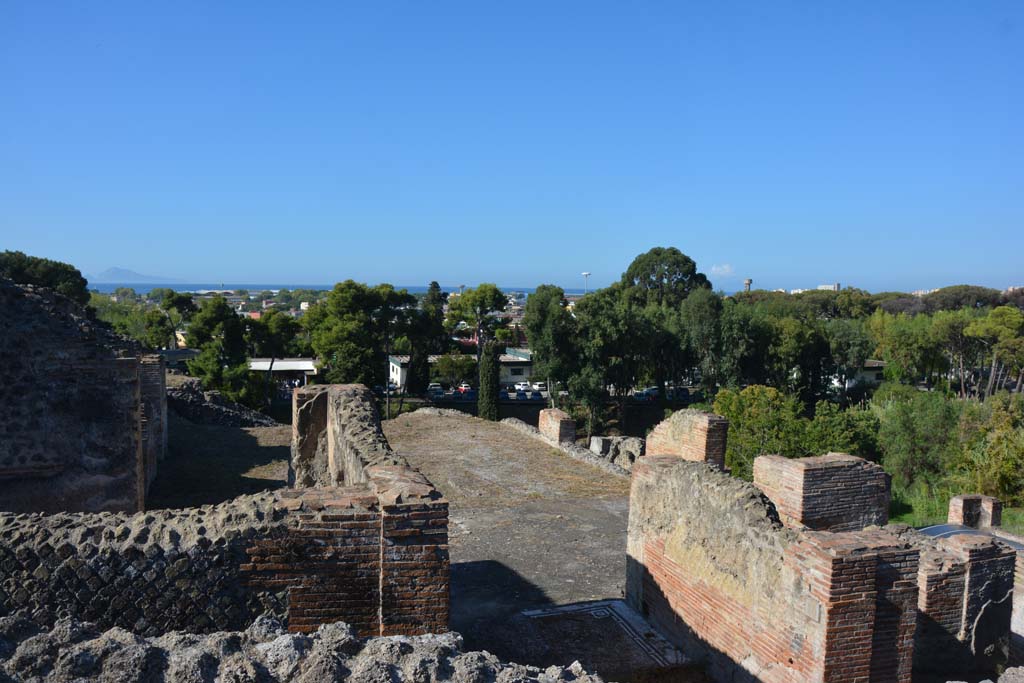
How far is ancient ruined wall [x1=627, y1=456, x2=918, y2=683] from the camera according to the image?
5.16m

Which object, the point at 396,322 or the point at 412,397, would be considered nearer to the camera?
the point at 396,322

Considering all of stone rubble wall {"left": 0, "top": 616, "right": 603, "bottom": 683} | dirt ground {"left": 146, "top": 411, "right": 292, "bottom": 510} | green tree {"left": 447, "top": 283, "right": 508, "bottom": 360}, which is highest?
green tree {"left": 447, "top": 283, "right": 508, "bottom": 360}

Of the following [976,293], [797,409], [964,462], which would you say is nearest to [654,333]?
[797,409]

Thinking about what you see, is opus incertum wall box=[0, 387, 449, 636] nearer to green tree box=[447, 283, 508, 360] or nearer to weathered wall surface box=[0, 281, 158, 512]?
weathered wall surface box=[0, 281, 158, 512]

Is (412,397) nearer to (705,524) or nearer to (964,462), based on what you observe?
(964,462)

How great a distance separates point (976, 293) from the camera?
64.5 m

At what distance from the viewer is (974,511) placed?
610 inches

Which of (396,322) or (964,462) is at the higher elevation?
(396,322)

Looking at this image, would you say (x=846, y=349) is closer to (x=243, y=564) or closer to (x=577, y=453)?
(x=577, y=453)

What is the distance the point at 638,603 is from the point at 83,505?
594 centimetres

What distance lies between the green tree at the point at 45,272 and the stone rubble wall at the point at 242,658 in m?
34.9

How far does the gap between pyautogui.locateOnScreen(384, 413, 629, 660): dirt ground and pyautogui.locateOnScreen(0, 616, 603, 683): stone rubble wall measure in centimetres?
374

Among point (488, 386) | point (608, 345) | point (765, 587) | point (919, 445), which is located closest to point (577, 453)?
point (765, 587)

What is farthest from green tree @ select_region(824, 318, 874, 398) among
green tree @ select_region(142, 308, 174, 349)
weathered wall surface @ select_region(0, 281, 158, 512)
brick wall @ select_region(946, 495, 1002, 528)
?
weathered wall surface @ select_region(0, 281, 158, 512)
